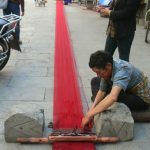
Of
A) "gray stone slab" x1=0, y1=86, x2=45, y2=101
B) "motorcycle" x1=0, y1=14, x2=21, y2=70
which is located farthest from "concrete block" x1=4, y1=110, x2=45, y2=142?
"motorcycle" x1=0, y1=14, x2=21, y2=70

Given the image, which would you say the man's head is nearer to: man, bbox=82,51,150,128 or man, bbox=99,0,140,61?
man, bbox=82,51,150,128

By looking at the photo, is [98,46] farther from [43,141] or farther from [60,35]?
[43,141]

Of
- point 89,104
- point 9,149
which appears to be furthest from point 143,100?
point 9,149

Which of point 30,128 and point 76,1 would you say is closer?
point 30,128

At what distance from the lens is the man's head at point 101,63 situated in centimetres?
453

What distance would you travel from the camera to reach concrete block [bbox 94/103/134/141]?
15.0 feet

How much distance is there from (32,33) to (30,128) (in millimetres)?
8216

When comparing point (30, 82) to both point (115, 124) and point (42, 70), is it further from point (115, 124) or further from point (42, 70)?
point (115, 124)

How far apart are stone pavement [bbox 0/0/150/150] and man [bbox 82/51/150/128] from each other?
303 millimetres

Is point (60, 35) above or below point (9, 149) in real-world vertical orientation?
below

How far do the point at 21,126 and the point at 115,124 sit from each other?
3.22 feet

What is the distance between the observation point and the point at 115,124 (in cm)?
457

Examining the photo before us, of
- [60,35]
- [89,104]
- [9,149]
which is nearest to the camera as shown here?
[9,149]

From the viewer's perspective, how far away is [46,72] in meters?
7.55
